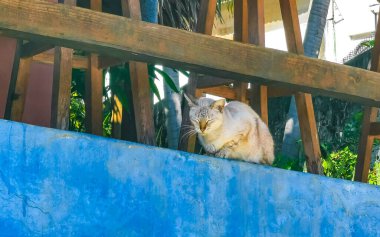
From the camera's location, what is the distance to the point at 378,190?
15.5 ft

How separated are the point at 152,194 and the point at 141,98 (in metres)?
0.80

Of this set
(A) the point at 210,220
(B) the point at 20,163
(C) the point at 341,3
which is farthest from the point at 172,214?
(C) the point at 341,3

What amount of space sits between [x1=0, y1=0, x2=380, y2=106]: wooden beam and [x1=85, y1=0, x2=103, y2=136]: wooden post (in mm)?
1021

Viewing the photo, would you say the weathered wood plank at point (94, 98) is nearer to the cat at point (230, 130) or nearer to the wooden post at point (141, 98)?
the wooden post at point (141, 98)

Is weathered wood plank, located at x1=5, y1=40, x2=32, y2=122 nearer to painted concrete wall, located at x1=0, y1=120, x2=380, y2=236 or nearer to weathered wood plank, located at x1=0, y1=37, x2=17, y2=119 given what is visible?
weathered wood plank, located at x1=0, y1=37, x2=17, y2=119

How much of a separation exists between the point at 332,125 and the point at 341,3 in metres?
8.92

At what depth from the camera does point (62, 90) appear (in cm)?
432

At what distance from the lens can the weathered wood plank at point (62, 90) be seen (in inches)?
170

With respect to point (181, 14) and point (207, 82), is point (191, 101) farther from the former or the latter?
point (181, 14)

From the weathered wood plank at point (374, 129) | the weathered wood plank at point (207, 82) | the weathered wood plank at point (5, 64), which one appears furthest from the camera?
the weathered wood plank at point (5, 64)

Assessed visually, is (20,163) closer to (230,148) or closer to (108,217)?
(108,217)

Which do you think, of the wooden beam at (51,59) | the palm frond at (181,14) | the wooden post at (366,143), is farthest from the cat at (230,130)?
the palm frond at (181,14)

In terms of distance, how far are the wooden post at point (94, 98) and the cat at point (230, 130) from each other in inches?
23.3

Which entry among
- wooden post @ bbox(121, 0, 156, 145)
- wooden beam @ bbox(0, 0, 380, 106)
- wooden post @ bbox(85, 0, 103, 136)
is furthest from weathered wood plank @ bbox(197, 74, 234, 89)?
wooden beam @ bbox(0, 0, 380, 106)
